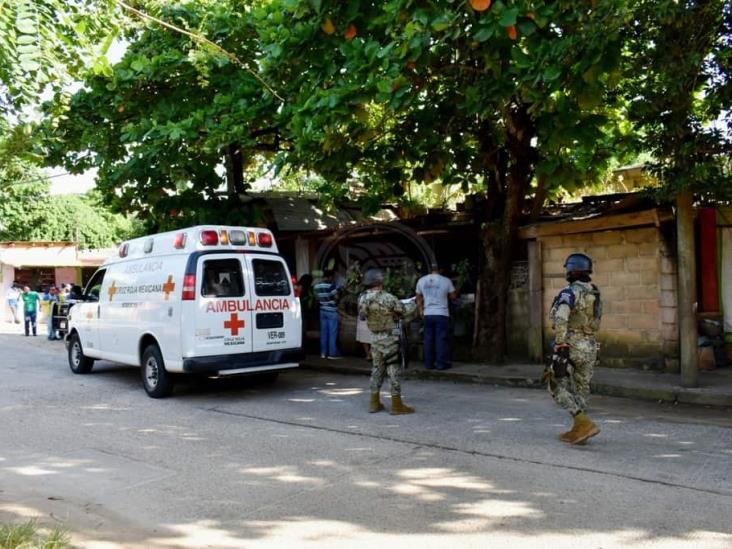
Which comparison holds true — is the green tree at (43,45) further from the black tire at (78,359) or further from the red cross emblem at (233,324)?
the black tire at (78,359)

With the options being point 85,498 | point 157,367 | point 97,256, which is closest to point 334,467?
point 85,498

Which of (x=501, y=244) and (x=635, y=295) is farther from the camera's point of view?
(x=501, y=244)

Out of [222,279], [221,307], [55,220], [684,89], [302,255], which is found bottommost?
[221,307]

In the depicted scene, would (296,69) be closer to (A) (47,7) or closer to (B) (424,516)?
(A) (47,7)

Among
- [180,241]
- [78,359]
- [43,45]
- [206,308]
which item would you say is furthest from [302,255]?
[43,45]

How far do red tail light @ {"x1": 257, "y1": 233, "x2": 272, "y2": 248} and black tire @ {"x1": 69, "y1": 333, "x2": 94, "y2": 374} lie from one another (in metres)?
4.42

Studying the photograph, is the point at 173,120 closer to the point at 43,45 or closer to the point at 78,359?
the point at 78,359

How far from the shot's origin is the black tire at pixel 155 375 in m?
9.05

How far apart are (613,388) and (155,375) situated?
6.25 metres

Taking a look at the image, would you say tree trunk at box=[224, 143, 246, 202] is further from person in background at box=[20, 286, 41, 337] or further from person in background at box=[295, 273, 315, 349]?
person in background at box=[20, 286, 41, 337]

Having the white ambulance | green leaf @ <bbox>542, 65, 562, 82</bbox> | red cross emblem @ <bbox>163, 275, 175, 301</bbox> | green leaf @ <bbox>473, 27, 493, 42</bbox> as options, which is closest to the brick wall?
green leaf @ <bbox>542, 65, 562, 82</bbox>

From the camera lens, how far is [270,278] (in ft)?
30.8

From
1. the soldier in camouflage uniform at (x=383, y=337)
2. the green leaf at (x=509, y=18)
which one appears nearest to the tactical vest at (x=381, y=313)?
the soldier in camouflage uniform at (x=383, y=337)

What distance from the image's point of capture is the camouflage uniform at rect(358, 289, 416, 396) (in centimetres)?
776
